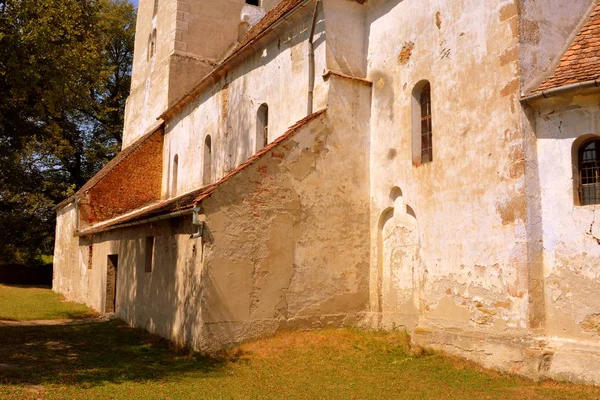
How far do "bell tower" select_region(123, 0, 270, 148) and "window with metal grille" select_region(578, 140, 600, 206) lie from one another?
699 inches

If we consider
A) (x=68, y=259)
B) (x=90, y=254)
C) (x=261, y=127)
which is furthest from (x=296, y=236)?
(x=68, y=259)

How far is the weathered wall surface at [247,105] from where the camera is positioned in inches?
525

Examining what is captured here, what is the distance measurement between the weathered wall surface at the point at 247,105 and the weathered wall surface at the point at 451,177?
179cm

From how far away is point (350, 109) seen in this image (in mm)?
12453

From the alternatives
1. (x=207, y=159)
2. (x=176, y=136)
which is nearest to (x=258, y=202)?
(x=207, y=159)

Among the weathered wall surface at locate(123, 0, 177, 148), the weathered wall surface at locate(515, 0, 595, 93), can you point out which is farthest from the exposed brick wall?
the weathered wall surface at locate(515, 0, 595, 93)

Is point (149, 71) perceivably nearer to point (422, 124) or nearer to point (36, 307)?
point (36, 307)

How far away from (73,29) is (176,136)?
983 centimetres

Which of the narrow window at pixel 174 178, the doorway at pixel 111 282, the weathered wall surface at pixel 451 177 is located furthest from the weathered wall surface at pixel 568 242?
the narrow window at pixel 174 178

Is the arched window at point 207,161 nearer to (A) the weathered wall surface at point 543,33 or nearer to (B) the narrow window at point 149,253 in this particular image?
(B) the narrow window at point 149,253

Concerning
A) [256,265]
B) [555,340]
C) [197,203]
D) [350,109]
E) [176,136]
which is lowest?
[555,340]

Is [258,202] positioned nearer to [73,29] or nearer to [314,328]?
[314,328]

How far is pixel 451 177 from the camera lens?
10.2m

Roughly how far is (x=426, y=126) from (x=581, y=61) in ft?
10.4
